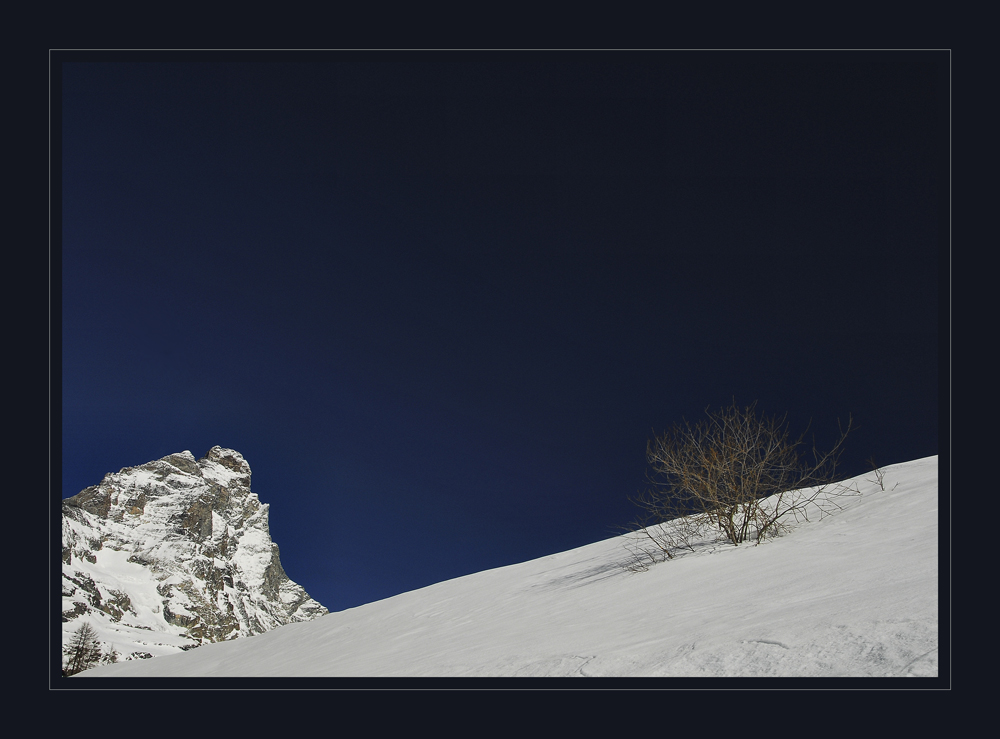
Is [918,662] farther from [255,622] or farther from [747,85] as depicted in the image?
[255,622]

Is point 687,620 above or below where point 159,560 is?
above

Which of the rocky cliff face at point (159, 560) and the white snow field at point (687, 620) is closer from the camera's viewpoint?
the white snow field at point (687, 620)

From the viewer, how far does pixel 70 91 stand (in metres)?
4.89

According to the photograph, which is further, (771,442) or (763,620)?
(771,442)

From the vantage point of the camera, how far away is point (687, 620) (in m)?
3.39

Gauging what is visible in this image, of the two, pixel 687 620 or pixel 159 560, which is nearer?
pixel 687 620

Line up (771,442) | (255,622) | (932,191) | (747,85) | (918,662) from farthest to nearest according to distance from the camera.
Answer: (255,622)
(747,85)
(932,191)
(771,442)
(918,662)

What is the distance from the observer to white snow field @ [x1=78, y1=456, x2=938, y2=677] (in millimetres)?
2750

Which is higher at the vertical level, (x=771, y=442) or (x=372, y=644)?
(x=771, y=442)

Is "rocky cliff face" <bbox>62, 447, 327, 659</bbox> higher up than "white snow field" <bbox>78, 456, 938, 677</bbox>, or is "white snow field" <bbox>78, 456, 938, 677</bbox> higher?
"white snow field" <bbox>78, 456, 938, 677</bbox>

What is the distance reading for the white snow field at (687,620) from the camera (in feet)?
9.02

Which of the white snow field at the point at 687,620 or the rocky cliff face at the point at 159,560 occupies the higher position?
the white snow field at the point at 687,620

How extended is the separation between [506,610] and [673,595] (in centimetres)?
148
